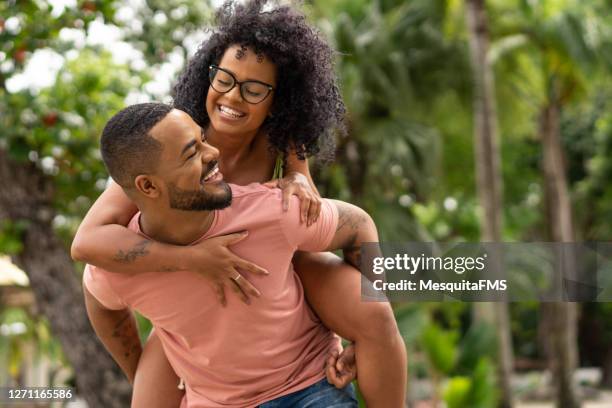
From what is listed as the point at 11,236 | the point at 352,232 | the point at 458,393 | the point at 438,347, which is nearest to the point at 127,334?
the point at 352,232

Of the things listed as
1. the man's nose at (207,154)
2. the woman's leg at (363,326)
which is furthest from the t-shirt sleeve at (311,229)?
the man's nose at (207,154)

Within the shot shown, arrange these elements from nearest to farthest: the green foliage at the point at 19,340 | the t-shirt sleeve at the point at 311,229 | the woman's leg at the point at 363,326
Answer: the t-shirt sleeve at the point at 311,229 → the woman's leg at the point at 363,326 → the green foliage at the point at 19,340

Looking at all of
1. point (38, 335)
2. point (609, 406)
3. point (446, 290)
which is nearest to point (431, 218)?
point (38, 335)

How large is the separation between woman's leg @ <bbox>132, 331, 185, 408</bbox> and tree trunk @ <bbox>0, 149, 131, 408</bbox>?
4129 mm

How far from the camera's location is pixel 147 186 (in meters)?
2.20

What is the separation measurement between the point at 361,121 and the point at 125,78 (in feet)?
30.7

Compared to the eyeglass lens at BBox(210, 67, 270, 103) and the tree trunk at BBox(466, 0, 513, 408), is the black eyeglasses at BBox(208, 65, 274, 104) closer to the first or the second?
the eyeglass lens at BBox(210, 67, 270, 103)

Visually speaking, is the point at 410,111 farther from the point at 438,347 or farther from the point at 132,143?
the point at 132,143

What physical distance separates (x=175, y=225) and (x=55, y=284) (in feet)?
15.6

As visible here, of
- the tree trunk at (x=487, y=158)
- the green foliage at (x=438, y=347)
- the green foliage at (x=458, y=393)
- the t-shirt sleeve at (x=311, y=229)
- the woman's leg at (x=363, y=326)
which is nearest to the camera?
the t-shirt sleeve at (x=311, y=229)

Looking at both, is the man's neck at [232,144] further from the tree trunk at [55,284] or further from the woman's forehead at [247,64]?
the tree trunk at [55,284]

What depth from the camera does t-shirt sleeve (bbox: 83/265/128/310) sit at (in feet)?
7.77

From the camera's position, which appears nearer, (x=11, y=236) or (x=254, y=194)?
(x=254, y=194)

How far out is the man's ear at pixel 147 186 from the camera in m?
2.18
